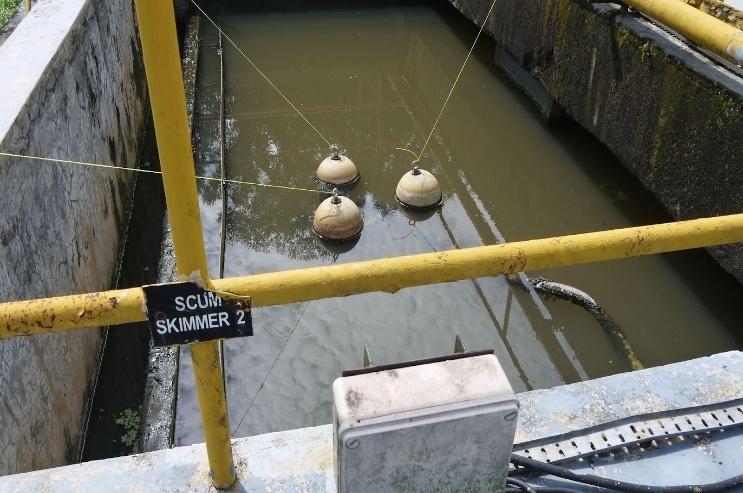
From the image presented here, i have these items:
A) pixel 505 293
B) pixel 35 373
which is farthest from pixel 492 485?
pixel 505 293

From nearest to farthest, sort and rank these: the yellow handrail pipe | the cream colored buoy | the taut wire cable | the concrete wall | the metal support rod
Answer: the metal support rod → the concrete wall → the yellow handrail pipe → the cream colored buoy → the taut wire cable

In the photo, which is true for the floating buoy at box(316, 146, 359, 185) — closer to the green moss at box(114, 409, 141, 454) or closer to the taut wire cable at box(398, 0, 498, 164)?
the taut wire cable at box(398, 0, 498, 164)

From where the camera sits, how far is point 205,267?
5.23ft

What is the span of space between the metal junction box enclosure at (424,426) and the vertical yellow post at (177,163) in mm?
357

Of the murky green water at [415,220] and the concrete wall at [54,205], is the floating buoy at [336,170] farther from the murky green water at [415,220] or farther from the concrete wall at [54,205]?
the concrete wall at [54,205]

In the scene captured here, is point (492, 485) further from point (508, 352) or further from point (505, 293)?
point (505, 293)

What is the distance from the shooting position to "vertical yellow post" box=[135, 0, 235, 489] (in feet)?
4.25

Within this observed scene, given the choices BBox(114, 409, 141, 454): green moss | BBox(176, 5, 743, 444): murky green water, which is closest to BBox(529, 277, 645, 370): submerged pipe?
BBox(176, 5, 743, 444): murky green water

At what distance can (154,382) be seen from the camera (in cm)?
453

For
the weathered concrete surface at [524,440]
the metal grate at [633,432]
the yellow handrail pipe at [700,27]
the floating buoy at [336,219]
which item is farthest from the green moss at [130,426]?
the yellow handrail pipe at [700,27]

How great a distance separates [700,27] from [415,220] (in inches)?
133

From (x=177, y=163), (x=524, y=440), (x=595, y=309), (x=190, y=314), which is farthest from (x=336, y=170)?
(x=177, y=163)

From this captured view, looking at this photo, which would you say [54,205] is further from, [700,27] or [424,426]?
[700,27]

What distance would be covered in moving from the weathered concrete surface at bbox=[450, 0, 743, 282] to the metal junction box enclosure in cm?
401
